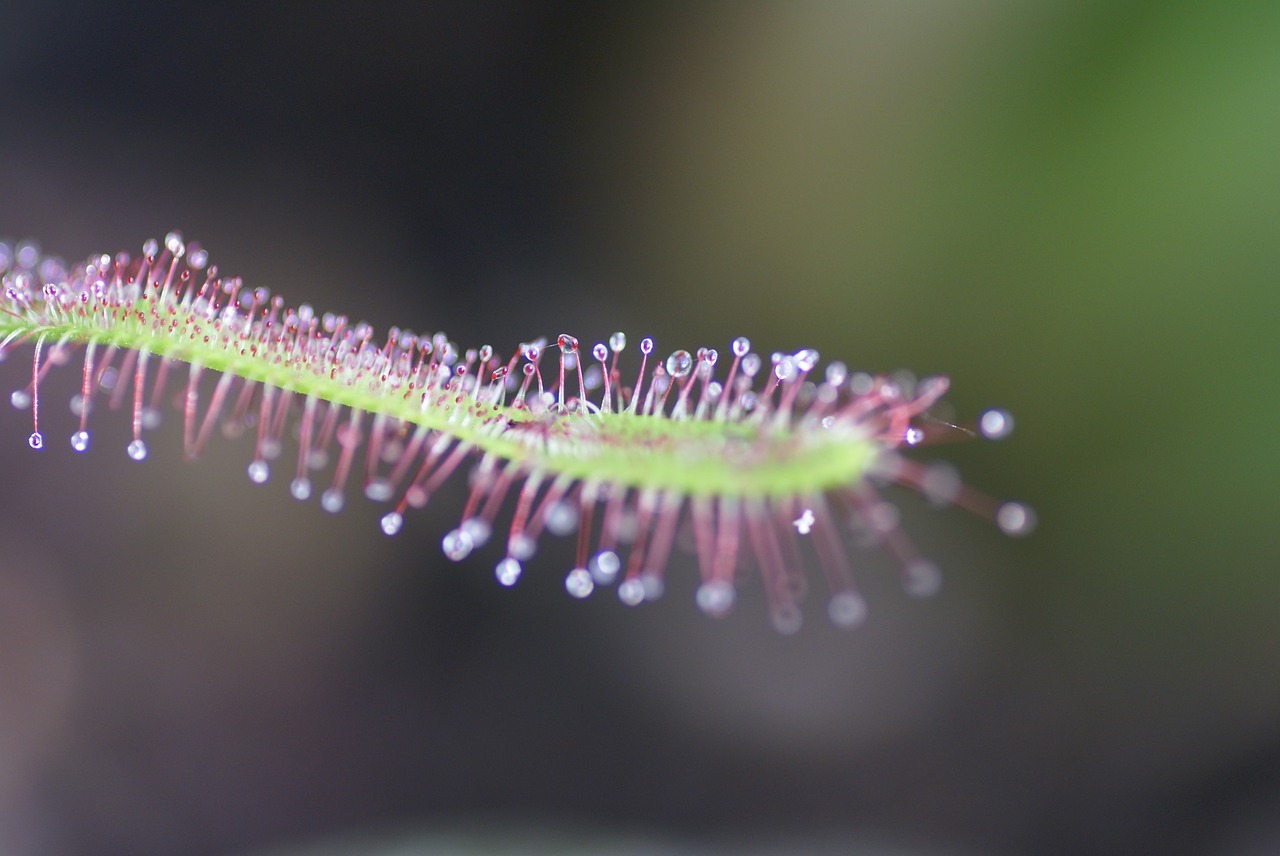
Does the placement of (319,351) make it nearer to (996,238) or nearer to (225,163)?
(996,238)

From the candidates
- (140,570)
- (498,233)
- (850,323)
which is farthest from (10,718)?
(850,323)

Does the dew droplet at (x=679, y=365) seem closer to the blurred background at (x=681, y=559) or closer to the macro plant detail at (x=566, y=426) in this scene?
the macro plant detail at (x=566, y=426)

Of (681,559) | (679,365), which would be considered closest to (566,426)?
(679,365)

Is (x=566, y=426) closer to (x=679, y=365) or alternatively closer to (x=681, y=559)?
(x=679, y=365)

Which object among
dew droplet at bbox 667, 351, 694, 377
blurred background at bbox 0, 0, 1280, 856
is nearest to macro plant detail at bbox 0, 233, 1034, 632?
dew droplet at bbox 667, 351, 694, 377

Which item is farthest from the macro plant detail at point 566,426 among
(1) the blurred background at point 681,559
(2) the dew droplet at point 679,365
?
(1) the blurred background at point 681,559

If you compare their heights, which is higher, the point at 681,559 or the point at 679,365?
the point at 681,559

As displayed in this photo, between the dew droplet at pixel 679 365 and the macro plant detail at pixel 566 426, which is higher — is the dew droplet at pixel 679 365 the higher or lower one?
the higher one

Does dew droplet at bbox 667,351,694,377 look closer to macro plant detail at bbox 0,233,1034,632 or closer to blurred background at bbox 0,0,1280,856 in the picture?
macro plant detail at bbox 0,233,1034,632
